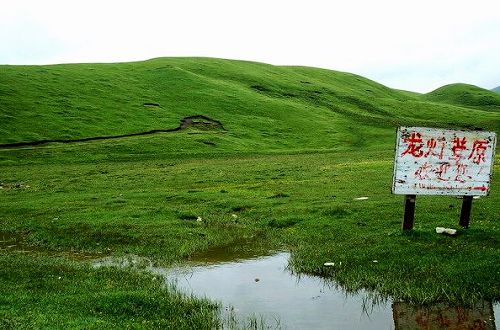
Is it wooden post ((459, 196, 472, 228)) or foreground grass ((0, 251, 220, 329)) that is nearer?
foreground grass ((0, 251, 220, 329))

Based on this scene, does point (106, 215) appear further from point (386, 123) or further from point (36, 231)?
point (386, 123)

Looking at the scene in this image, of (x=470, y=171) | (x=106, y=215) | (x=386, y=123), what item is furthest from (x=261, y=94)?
(x=470, y=171)

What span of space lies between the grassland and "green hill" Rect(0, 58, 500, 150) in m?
0.80

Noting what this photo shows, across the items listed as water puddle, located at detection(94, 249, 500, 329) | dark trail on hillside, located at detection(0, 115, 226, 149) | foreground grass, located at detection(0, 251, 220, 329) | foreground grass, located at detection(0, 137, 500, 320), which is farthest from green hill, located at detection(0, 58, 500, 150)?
foreground grass, located at detection(0, 251, 220, 329)

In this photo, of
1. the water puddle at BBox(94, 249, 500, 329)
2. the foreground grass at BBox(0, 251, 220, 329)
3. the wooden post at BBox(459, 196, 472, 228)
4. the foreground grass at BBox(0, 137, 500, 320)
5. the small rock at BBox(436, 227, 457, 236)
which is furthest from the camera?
the wooden post at BBox(459, 196, 472, 228)

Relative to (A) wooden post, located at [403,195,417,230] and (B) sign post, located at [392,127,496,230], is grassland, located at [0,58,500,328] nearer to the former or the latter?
(A) wooden post, located at [403,195,417,230]

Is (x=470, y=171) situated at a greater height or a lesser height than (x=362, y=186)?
greater

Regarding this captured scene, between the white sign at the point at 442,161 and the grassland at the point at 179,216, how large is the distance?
1.96m

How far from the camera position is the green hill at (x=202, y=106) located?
90.7 meters

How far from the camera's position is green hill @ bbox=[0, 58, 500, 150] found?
90688mm

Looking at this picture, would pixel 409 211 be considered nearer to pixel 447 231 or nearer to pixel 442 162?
pixel 447 231

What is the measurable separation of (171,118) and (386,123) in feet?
175

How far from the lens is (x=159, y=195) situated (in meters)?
35.8

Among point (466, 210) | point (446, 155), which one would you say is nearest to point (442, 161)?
point (446, 155)
